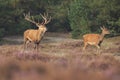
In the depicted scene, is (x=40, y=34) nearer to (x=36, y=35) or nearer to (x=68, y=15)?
(x=36, y=35)

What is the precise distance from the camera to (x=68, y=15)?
50.2 m

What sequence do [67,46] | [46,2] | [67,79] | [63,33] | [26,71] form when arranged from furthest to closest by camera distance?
1. [46,2]
2. [63,33]
3. [67,46]
4. [26,71]
5. [67,79]

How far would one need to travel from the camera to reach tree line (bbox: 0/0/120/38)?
37.3 meters

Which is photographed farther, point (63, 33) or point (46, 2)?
point (46, 2)

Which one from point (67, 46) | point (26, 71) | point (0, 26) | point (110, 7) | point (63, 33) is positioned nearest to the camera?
point (26, 71)

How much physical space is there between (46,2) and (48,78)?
5689 centimetres

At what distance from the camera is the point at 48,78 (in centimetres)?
458

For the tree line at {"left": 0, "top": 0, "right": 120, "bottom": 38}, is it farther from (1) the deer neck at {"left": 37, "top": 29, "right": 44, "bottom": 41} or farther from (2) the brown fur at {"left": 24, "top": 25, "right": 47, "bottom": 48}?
(1) the deer neck at {"left": 37, "top": 29, "right": 44, "bottom": 41}

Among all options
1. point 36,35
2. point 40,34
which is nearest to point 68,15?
point 36,35

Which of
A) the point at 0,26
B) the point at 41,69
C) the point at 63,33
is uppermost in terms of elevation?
the point at 41,69

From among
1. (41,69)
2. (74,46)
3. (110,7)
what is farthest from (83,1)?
(41,69)

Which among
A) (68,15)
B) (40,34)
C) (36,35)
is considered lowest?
(68,15)

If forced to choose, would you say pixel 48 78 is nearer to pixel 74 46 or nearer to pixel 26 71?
pixel 26 71

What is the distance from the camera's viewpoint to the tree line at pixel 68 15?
37281mm
